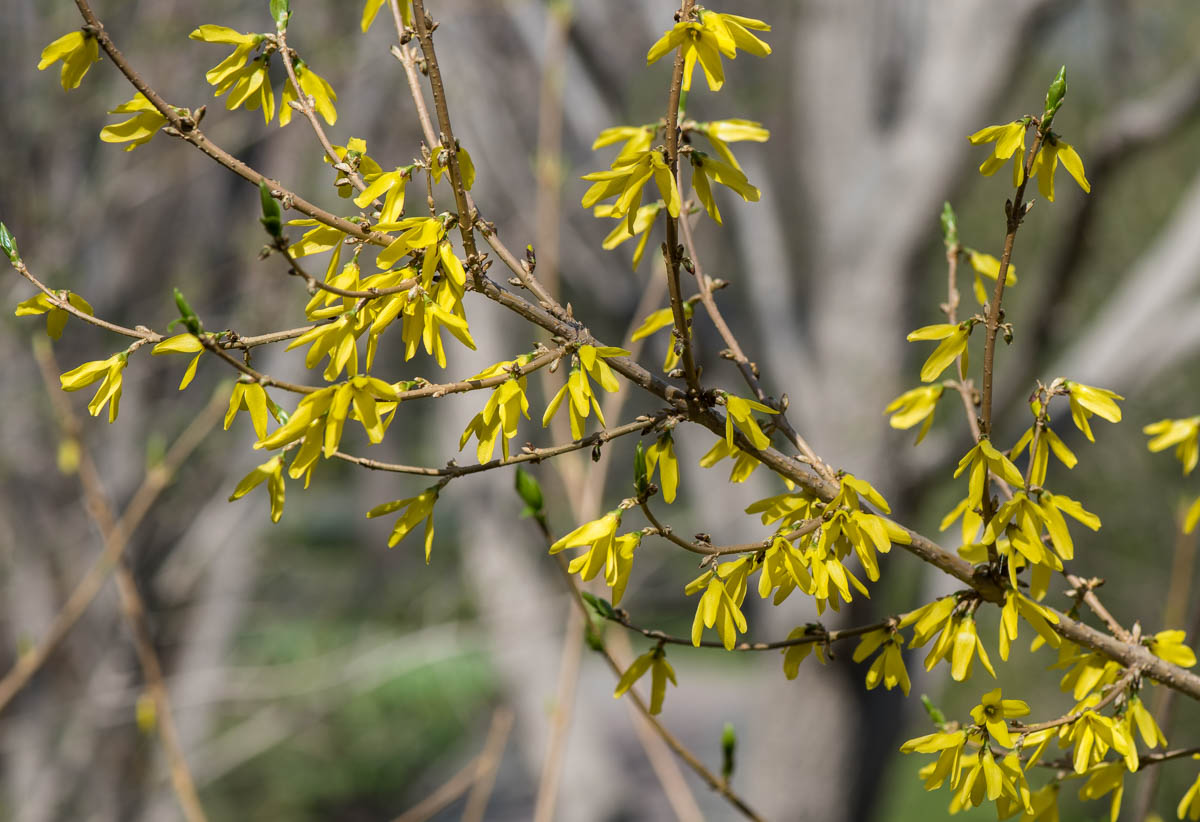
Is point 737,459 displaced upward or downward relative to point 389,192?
downward

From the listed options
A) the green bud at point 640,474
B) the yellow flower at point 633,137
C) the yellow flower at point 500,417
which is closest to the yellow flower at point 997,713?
the green bud at point 640,474

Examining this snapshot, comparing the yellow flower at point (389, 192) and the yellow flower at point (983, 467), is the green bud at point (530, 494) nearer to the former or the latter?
the yellow flower at point (389, 192)

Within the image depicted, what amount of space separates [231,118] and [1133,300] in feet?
11.2

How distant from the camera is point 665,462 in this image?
0.77m

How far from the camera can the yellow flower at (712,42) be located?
2.22 ft

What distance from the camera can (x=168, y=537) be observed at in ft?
12.8

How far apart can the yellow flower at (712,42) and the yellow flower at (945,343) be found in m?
0.25

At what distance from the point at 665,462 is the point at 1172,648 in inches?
17.8

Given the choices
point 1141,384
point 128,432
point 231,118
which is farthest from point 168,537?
point 1141,384

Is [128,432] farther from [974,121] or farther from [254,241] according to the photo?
[974,121]

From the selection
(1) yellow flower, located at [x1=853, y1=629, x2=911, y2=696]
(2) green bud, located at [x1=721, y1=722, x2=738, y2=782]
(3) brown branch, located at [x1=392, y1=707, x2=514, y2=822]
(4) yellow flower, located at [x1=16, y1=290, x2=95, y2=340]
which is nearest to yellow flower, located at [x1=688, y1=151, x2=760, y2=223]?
(1) yellow flower, located at [x1=853, y1=629, x2=911, y2=696]

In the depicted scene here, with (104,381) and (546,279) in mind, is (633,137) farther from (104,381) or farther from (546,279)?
(546,279)

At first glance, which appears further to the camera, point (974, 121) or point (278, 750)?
point (278, 750)

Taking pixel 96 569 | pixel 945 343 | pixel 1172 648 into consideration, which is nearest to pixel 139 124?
pixel 945 343
